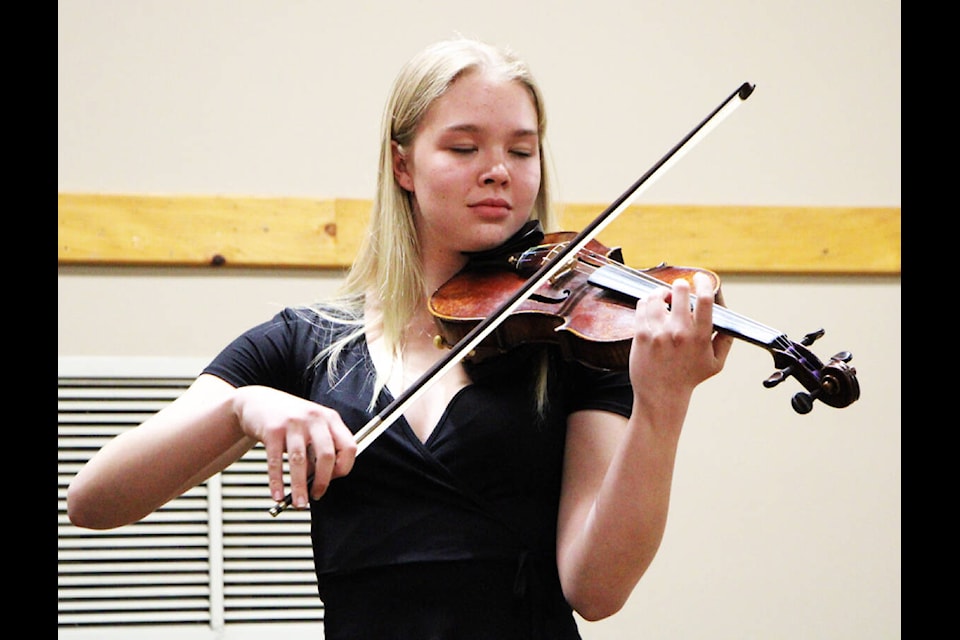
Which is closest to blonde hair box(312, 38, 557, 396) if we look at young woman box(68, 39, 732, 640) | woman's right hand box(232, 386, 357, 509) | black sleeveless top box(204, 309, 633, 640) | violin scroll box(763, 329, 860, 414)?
young woman box(68, 39, 732, 640)

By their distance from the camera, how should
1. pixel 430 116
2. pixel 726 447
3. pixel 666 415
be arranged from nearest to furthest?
pixel 666 415
pixel 430 116
pixel 726 447

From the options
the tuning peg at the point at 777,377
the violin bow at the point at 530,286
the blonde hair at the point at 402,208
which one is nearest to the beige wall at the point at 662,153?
the blonde hair at the point at 402,208

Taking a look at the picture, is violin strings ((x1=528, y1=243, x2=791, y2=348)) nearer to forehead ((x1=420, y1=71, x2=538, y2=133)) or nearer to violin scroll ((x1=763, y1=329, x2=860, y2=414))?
violin scroll ((x1=763, y1=329, x2=860, y2=414))

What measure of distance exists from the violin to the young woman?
29mm

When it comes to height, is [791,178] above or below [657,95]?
below

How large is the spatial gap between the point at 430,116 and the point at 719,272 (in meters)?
1.79

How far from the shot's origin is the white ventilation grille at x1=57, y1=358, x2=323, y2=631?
2750 mm

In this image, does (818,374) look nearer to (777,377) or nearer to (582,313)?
(777,377)

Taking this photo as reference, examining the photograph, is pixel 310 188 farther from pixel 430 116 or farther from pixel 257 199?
pixel 430 116

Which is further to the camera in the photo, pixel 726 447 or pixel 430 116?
pixel 726 447

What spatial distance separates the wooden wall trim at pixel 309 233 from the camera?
112 inches

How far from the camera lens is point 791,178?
3119mm

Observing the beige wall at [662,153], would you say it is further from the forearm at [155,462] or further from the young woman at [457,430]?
the forearm at [155,462]

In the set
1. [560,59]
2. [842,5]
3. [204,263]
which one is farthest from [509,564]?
[842,5]
